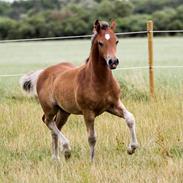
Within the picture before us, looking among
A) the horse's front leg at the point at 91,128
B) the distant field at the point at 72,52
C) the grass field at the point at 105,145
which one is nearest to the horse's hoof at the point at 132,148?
the grass field at the point at 105,145

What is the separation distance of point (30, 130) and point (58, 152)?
1.37 meters

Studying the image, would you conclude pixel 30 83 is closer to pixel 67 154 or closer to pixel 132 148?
pixel 67 154

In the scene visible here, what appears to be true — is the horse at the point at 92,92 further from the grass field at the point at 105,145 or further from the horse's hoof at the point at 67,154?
the grass field at the point at 105,145

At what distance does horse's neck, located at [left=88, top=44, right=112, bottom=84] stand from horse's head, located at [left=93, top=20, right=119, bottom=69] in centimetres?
18

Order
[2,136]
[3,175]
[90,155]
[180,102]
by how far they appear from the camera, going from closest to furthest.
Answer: [3,175], [90,155], [2,136], [180,102]

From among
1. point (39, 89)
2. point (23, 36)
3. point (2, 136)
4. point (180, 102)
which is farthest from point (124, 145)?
point (23, 36)

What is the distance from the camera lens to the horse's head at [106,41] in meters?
6.81

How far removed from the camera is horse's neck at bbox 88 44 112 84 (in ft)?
→ 24.4

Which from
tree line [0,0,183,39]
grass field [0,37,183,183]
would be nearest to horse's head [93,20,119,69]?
grass field [0,37,183,183]

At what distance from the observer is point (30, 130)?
9.62 meters

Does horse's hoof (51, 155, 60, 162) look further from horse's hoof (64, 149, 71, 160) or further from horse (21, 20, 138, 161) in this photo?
horse's hoof (64, 149, 71, 160)

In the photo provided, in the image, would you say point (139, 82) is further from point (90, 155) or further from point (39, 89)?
point (90, 155)

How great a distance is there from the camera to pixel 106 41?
7008 millimetres

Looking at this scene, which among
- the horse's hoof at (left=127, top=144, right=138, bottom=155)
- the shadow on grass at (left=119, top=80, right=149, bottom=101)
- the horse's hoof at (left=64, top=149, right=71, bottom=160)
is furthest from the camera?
the shadow on grass at (left=119, top=80, right=149, bottom=101)
